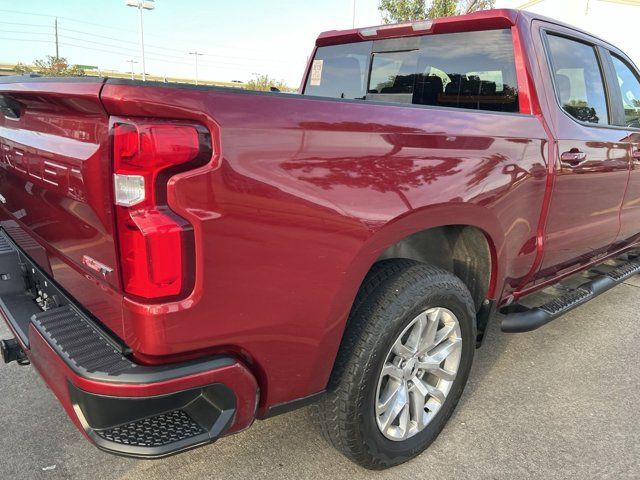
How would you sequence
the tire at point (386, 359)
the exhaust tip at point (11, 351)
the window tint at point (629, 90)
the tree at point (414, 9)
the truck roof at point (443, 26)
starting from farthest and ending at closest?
the tree at point (414, 9) < the window tint at point (629, 90) < the truck roof at point (443, 26) < the exhaust tip at point (11, 351) < the tire at point (386, 359)

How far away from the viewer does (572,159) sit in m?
2.78

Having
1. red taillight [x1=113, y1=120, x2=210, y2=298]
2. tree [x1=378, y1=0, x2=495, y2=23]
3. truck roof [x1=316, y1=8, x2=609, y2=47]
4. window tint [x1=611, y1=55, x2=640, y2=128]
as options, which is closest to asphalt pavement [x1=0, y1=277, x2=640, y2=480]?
red taillight [x1=113, y1=120, x2=210, y2=298]

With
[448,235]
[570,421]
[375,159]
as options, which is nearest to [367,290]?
[375,159]

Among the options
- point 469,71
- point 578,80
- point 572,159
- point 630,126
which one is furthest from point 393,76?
point 630,126

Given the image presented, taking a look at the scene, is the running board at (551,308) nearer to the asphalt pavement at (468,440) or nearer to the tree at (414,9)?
the asphalt pavement at (468,440)

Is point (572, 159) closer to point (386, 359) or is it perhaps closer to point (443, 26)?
point (443, 26)

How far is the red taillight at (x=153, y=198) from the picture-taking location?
52.8 inches

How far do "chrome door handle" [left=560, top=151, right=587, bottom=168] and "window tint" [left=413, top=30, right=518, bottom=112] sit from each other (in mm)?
366

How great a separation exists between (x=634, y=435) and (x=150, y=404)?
2.40 meters

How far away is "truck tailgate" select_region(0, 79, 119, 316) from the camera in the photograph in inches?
56.5

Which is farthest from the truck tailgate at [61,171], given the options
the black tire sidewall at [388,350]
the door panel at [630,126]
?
the door panel at [630,126]

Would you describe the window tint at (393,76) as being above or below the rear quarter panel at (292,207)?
above

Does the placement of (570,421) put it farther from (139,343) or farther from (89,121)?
(89,121)

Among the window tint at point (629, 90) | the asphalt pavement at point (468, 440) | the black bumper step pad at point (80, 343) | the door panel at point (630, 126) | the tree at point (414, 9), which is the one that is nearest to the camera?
the black bumper step pad at point (80, 343)
